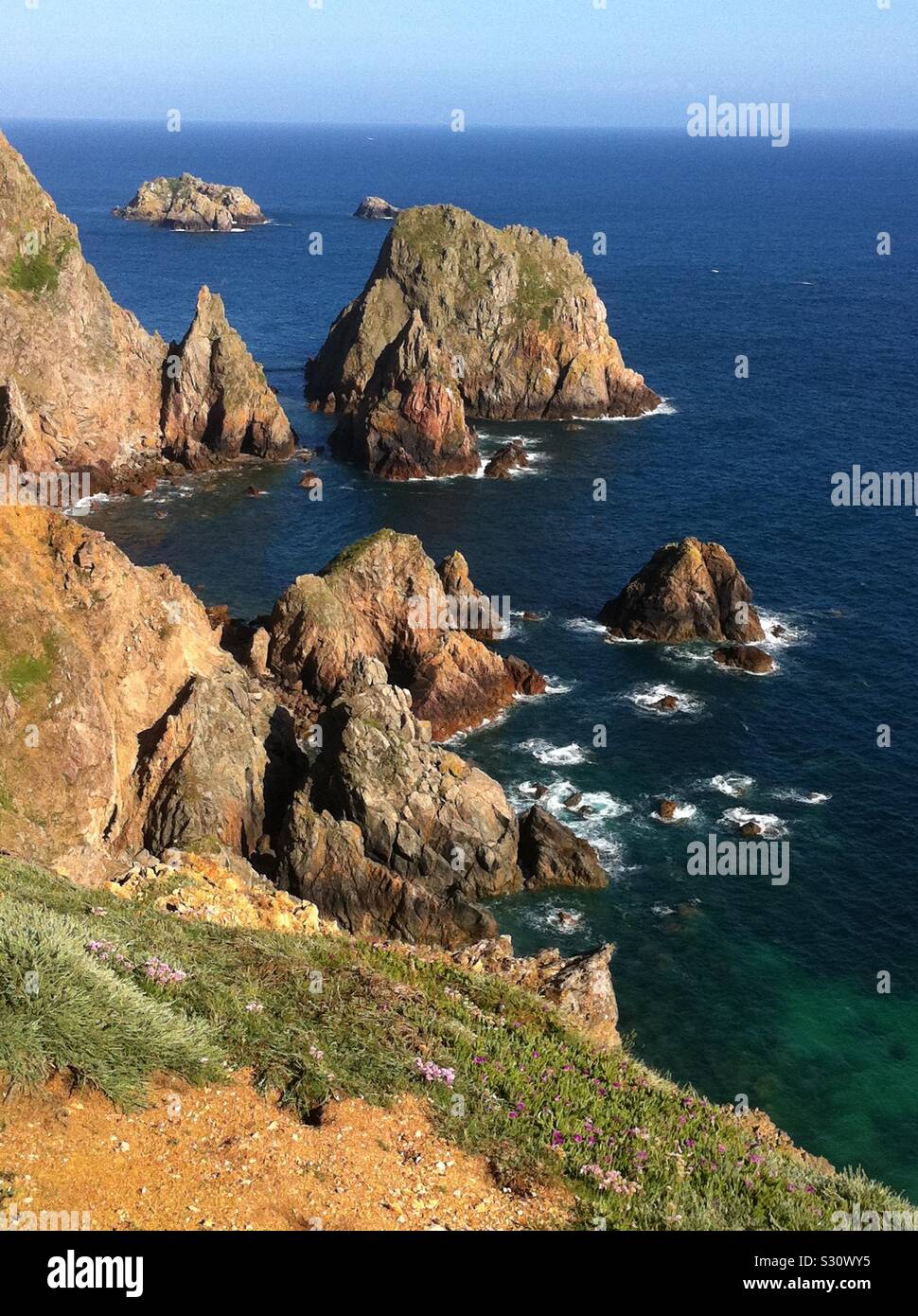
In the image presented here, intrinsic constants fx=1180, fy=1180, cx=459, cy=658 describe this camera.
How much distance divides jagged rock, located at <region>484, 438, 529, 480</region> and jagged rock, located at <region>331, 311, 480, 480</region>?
6.56ft

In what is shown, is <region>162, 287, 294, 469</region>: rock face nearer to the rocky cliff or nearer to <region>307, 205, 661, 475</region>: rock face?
<region>307, 205, 661, 475</region>: rock face

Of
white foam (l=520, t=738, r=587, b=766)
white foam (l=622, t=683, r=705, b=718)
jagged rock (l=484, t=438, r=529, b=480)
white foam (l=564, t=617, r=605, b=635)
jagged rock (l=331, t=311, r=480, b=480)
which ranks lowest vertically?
white foam (l=520, t=738, r=587, b=766)

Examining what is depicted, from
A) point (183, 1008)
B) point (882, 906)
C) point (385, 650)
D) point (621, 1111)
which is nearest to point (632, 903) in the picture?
point (882, 906)

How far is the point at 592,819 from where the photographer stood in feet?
216

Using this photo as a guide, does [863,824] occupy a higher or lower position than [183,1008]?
lower

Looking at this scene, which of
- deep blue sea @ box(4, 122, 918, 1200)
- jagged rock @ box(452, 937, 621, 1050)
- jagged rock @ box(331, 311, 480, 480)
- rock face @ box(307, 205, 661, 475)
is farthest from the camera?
rock face @ box(307, 205, 661, 475)

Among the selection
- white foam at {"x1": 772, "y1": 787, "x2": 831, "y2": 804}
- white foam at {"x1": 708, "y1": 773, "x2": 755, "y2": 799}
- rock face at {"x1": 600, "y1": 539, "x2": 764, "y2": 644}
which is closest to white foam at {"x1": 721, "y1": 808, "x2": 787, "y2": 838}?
white foam at {"x1": 708, "y1": 773, "x2": 755, "y2": 799}

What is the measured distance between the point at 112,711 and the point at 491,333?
336ft

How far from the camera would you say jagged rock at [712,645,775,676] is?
270ft

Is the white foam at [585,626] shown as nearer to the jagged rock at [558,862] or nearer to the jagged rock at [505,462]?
the jagged rock at [558,862]

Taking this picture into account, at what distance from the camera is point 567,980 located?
122ft

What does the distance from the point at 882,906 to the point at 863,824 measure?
23.8 ft

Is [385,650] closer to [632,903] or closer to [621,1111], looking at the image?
[632,903]
